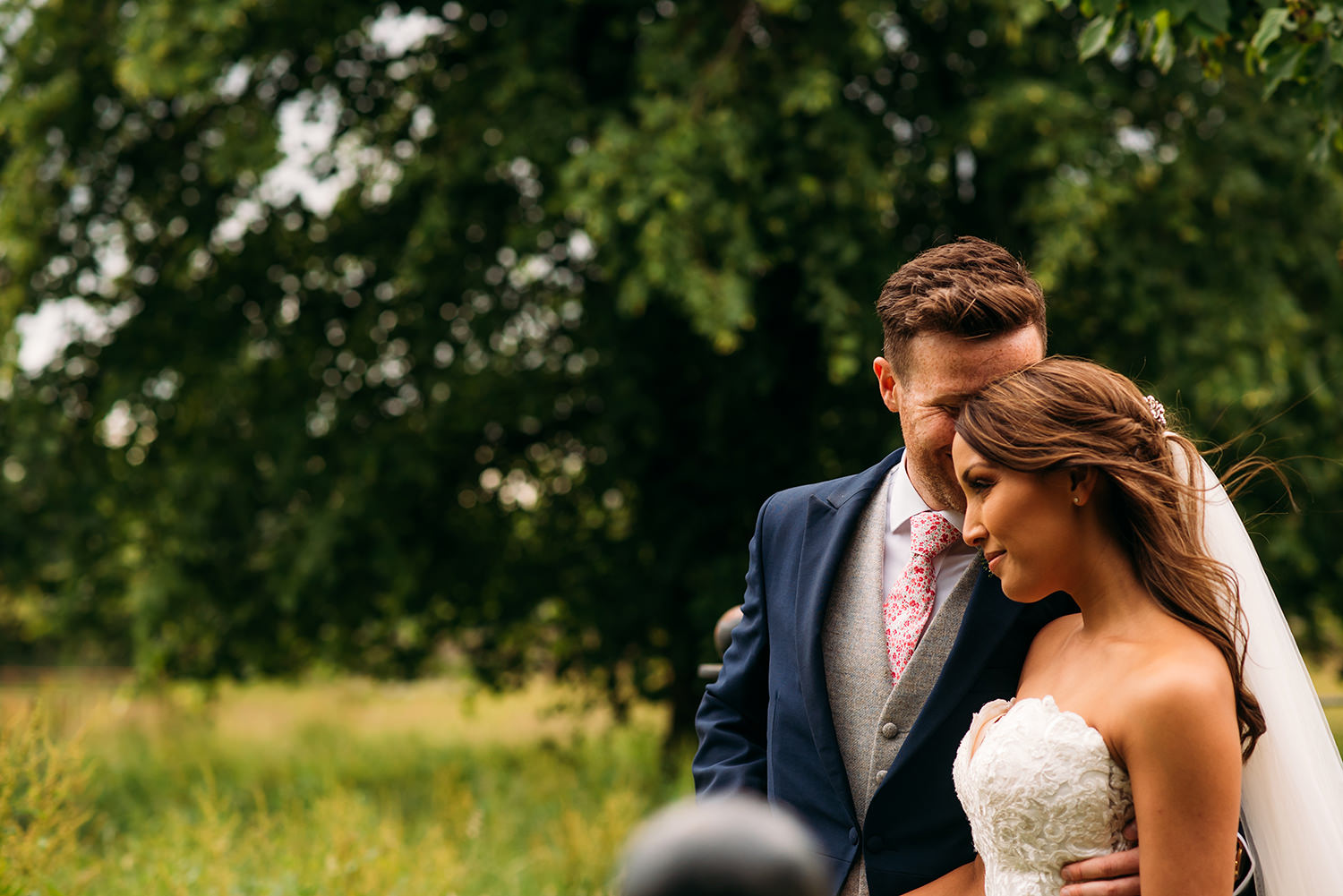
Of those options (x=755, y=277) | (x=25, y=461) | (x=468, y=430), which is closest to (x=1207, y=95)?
(x=755, y=277)

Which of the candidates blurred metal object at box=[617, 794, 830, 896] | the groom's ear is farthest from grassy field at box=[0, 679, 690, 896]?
blurred metal object at box=[617, 794, 830, 896]

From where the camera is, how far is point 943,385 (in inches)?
89.4

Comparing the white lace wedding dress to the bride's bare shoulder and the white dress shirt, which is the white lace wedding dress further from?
the white dress shirt

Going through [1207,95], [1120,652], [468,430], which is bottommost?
[468,430]

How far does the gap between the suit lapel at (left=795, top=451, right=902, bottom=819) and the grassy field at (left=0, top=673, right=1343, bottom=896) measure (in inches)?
113

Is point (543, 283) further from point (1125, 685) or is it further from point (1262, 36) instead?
point (1125, 685)

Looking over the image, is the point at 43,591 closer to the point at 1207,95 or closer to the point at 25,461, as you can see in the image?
the point at 25,461

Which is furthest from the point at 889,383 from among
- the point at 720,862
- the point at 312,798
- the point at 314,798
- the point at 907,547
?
the point at 312,798

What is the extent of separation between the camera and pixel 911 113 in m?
8.62

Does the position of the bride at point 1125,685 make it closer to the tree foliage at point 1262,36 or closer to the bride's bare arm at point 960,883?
the bride's bare arm at point 960,883

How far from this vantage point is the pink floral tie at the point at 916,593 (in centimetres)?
237

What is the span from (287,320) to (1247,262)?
7174 millimetres

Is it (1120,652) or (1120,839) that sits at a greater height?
(1120,652)

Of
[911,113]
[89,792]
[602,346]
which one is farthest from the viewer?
[602,346]
